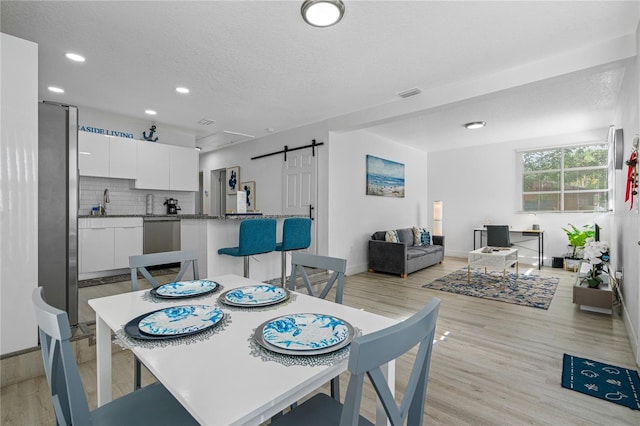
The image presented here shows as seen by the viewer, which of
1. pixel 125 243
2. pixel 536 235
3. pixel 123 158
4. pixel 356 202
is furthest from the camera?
pixel 536 235

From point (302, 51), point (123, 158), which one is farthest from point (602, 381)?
point (123, 158)

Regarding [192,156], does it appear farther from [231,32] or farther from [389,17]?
[389,17]

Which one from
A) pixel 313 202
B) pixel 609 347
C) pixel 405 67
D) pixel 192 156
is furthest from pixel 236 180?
pixel 609 347

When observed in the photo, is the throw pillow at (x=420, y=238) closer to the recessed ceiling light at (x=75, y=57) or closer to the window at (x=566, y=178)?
the window at (x=566, y=178)

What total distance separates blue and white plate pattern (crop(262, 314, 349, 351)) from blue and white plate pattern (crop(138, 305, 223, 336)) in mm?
229

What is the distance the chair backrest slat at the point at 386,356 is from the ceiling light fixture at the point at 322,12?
222 cm

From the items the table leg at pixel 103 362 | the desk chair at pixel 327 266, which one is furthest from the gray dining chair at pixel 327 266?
the table leg at pixel 103 362

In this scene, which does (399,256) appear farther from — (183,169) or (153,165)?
(153,165)

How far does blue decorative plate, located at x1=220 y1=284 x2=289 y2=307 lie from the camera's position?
4.40 feet

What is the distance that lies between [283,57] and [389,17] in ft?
3.68

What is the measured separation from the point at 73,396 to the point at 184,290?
0.70 m

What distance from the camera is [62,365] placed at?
2.82 ft

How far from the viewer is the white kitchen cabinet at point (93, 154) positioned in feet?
15.3

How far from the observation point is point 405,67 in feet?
10.6
